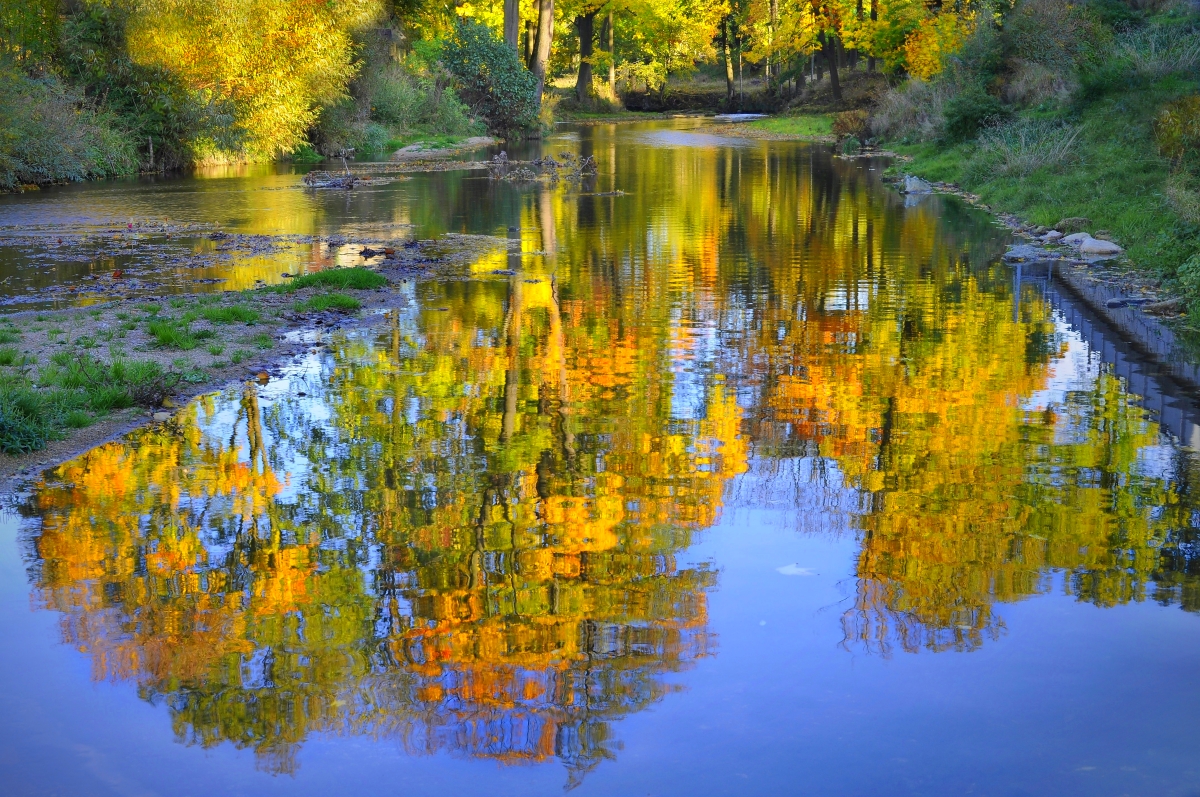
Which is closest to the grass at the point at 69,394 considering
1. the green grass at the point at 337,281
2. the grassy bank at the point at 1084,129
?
the green grass at the point at 337,281

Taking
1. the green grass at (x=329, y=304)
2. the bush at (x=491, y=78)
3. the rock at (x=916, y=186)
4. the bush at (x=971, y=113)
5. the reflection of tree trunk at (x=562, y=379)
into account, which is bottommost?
the reflection of tree trunk at (x=562, y=379)

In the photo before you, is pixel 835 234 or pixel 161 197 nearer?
pixel 835 234

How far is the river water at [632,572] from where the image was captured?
5.11m

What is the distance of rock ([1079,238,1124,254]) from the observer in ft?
59.7

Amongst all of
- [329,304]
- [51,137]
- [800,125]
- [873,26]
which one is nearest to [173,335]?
[329,304]

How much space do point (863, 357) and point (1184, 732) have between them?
728cm

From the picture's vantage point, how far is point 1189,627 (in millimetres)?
6246

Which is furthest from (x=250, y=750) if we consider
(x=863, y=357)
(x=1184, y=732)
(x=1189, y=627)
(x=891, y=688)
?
(x=863, y=357)

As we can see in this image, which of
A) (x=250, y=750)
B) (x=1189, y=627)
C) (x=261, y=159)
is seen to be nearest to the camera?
(x=250, y=750)

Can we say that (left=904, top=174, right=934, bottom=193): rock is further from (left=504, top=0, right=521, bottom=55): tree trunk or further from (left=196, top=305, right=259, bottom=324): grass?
(left=504, top=0, right=521, bottom=55): tree trunk

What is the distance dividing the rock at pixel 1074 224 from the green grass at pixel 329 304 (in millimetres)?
12114

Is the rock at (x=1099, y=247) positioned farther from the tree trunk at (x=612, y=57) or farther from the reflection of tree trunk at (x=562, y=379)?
the tree trunk at (x=612, y=57)

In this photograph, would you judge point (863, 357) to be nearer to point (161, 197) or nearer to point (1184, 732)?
point (1184, 732)

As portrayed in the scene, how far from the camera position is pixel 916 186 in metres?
29.3
